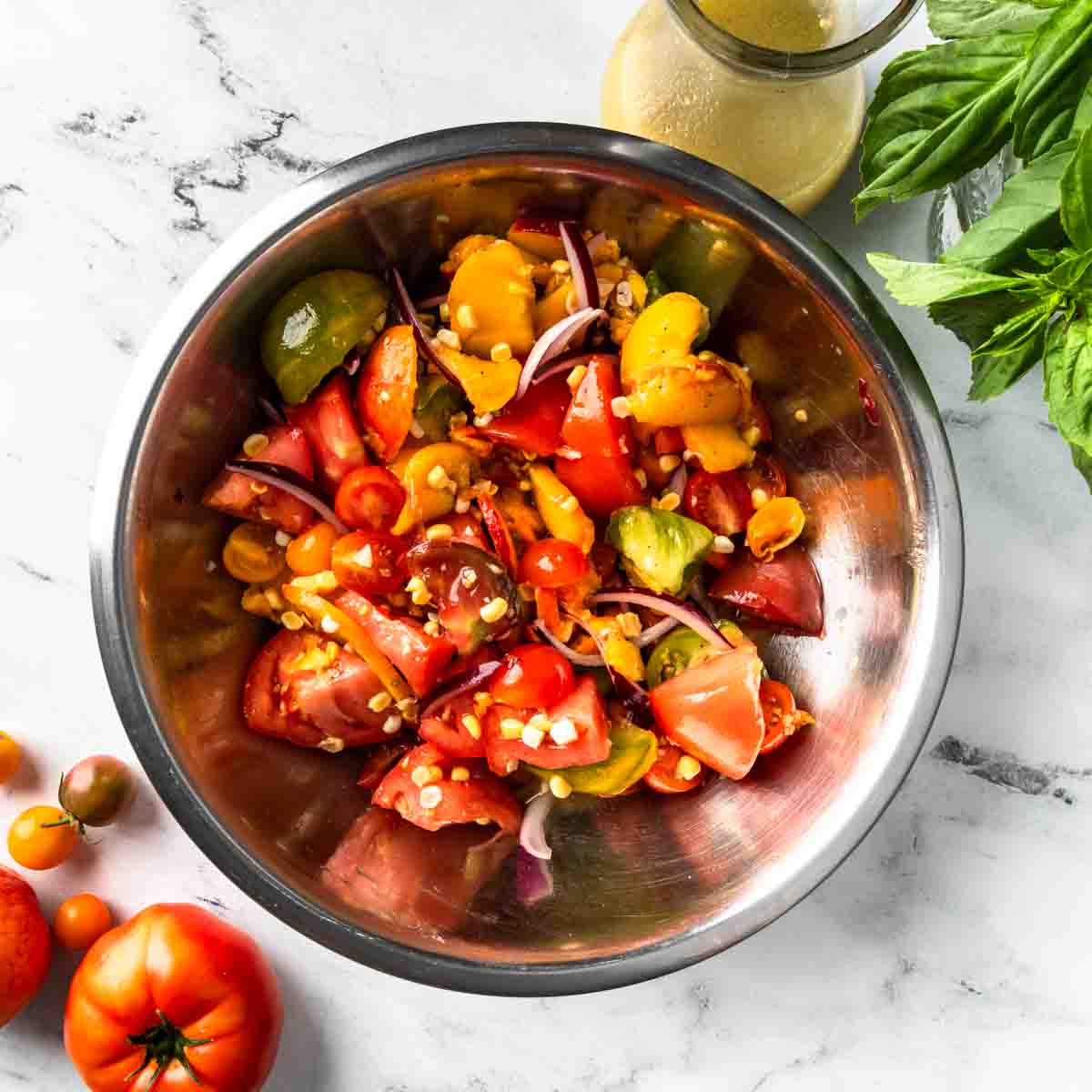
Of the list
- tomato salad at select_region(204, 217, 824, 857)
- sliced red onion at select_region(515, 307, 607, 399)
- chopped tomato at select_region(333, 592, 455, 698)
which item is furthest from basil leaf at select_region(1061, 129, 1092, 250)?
chopped tomato at select_region(333, 592, 455, 698)

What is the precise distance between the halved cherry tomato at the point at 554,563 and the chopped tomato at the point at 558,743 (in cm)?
13

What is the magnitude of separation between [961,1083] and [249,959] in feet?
3.40

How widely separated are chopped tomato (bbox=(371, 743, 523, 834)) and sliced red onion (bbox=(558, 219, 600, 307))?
0.58m

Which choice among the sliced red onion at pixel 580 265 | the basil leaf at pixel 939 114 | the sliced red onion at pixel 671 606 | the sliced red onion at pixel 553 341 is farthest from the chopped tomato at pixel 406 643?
the basil leaf at pixel 939 114

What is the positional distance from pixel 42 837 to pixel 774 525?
1067mm

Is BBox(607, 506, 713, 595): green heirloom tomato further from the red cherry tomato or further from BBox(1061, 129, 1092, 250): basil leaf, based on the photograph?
BBox(1061, 129, 1092, 250): basil leaf

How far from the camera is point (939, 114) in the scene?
1.25 metres

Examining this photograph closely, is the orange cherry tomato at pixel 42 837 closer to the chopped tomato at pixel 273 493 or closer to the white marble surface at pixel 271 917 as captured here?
the white marble surface at pixel 271 917

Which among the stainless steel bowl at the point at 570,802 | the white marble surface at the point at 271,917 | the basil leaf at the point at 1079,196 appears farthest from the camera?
the white marble surface at the point at 271,917

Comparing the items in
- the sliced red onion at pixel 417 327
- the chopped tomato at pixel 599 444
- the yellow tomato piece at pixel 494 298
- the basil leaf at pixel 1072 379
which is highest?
the basil leaf at pixel 1072 379

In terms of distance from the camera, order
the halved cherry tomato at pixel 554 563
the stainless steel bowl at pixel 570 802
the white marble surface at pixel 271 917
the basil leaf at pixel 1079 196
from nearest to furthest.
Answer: the basil leaf at pixel 1079 196 → the stainless steel bowl at pixel 570 802 → the halved cherry tomato at pixel 554 563 → the white marble surface at pixel 271 917

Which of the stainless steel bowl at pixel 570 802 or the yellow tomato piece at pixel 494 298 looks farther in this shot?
the yellow tomato piece at pixel 494 298

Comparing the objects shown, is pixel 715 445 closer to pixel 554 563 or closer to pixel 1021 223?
pixel 554 563

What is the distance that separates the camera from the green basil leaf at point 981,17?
1.19m
